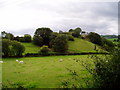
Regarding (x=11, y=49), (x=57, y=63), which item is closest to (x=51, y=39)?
(x=11, y=49)

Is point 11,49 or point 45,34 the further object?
point 45,34

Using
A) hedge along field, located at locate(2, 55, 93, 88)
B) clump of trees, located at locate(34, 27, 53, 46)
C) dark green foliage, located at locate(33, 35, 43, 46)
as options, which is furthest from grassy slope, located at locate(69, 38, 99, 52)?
hedge along field, located at locate(2, 55, 93, 88)

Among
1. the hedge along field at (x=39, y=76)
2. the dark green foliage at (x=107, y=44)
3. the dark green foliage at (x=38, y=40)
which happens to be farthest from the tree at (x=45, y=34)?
the dark green foliage at (x=107, y=44)

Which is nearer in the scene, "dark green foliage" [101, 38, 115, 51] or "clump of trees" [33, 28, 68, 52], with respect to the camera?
"dark green foliage" [101, 38, 115, 51]

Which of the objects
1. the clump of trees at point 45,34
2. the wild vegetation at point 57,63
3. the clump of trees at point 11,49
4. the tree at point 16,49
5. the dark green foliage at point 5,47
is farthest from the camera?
the clump of trees at point 45,34

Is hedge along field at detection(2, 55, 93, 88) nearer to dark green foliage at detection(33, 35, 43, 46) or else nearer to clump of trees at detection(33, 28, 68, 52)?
clump of trees at detection(33, 28, 68, 52)

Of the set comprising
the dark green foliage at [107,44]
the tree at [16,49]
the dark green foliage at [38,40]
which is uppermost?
the dark green foliage at [38,40]

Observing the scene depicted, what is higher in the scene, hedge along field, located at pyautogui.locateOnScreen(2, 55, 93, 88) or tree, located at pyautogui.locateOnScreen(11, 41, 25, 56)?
tree, located at pyautogui.locateOnScreen(11, 41, 25, 56)

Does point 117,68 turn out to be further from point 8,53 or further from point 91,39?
point 91,39

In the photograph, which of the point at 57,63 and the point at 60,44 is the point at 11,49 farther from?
the point at 57,63

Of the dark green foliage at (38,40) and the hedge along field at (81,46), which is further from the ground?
the dark green foliage at (38,40)

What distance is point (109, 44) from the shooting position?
247 inches

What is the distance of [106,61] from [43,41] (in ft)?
174

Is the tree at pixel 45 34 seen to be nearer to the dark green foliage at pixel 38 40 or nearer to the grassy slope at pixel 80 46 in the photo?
the dark green foliage at pixel 38 40
